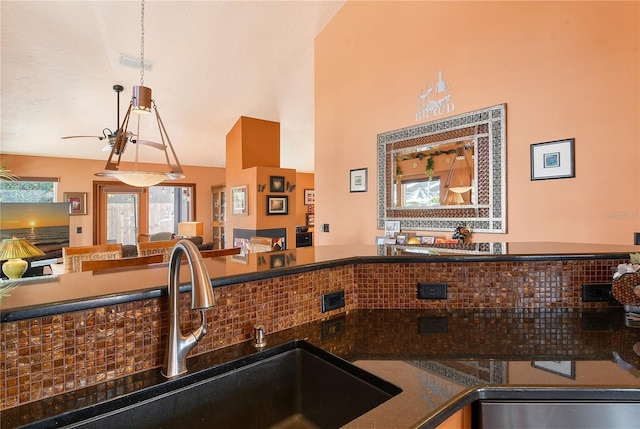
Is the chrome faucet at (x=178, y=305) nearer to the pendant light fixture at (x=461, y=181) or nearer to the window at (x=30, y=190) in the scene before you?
the pendant light fixture at (x=461, y=181)

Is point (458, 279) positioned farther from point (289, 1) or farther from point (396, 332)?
point (289, 1)

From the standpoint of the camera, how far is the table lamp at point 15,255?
1918mm

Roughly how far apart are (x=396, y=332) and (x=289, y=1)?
12.8 ft

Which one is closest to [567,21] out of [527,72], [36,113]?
[527,72]

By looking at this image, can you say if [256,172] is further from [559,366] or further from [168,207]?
[559,366]

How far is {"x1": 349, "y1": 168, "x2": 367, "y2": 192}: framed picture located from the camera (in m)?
3.77

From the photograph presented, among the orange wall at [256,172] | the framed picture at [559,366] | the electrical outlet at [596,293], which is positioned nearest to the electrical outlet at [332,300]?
the framed picture at [559,366]

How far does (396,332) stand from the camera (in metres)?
1.07

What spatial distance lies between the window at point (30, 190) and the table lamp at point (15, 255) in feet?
19.5

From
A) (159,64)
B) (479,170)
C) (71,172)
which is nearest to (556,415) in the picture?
(479,170)

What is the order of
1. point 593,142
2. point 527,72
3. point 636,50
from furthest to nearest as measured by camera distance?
point 527,72 → point 593,142 → point 636,50

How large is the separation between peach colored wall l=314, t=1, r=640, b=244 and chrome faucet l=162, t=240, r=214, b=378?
2.59 meters

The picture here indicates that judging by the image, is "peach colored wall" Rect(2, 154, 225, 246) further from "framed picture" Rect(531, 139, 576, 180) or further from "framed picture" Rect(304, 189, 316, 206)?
"framed picture" Rect(531, 139, 576, 180)

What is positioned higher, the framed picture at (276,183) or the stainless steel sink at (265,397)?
the framed picture at (276,183)
